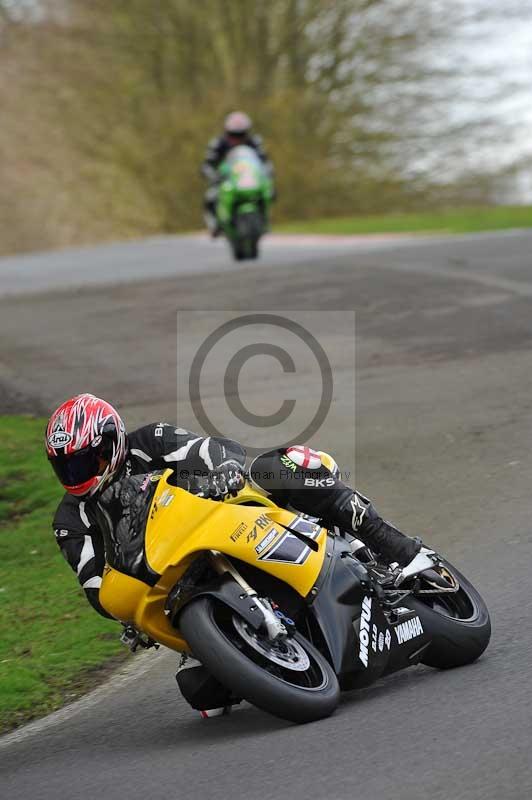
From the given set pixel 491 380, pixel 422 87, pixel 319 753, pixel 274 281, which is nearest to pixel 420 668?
pixel 319 753

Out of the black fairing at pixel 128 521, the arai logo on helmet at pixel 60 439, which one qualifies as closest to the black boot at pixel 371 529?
the black fairing at pixel 128 521

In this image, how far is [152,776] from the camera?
14.4ft

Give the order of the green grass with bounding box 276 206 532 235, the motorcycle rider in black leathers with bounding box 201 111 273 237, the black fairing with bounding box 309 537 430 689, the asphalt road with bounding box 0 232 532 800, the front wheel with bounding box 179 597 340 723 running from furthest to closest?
the green grass with bounding box 276 206 532 235
the motorcycle rider in black leathers with bounding box 201 111 273 237
the black fairing with bounding box 309 537 430 689
the front wheel with bounding box 179 597 340 723
the asphalt road with bounding box 0 232 532 800

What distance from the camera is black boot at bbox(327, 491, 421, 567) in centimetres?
509

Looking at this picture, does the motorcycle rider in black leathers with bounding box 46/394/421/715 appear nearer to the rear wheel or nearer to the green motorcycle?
the rear wheel

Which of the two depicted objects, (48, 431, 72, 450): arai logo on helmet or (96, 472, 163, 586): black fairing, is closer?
(96, 472, 163, 586): black fairing

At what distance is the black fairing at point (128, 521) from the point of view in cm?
468

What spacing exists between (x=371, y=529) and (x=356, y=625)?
0.46 metres

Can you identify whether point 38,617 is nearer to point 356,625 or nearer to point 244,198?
point 356,625

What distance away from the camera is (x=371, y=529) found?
516 cm

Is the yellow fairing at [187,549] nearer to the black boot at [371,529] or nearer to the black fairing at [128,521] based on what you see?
the black fairing at [128,521]

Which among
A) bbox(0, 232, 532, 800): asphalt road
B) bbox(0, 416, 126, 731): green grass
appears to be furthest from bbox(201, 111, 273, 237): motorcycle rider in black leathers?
bbox(0, 416, 126, 731): green grass

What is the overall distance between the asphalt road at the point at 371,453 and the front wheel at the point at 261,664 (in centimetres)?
11

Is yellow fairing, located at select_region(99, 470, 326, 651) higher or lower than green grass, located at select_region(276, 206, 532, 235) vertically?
lower
